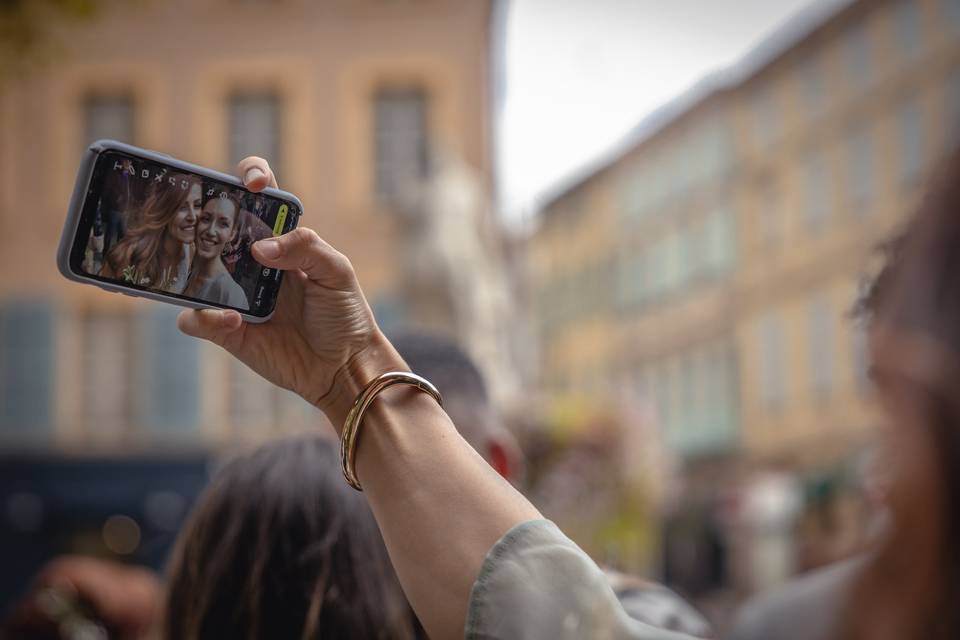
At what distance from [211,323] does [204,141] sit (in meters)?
17.3

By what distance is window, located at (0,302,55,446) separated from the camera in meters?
17.5

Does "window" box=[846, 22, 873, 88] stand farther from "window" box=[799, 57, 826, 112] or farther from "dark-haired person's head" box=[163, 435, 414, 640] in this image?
"dark-haired person's head" box=[163, 435, 414, 640]

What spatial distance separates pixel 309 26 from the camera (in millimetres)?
18688

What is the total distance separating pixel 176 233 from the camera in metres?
1.56

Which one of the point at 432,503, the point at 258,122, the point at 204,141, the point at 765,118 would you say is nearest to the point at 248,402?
the point at 204,141

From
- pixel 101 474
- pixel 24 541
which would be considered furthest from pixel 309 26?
pixel 24 541

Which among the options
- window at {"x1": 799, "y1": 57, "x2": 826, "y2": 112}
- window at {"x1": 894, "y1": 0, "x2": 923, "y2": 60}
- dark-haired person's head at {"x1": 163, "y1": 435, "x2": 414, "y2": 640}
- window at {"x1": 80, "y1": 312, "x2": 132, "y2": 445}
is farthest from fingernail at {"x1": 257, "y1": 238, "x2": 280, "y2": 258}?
window at {"x1": 799, "y1": 57, "x2": 826, "y2": 112}

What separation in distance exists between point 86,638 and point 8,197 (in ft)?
51.5

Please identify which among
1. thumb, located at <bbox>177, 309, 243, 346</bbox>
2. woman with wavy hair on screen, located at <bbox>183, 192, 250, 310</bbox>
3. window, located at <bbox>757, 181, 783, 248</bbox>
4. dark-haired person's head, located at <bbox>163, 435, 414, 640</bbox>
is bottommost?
dark-haired person's head, located at <bbox>163, 435, 414, 640</bbox>

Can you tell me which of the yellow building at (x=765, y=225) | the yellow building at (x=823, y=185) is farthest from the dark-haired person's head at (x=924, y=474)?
the yellow building at (x=823, y=185)

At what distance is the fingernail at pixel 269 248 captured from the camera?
1501 mm

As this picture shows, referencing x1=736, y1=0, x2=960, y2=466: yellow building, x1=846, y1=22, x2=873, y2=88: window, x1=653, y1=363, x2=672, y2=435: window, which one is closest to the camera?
x1=736, y1=0, x2=960, y2=466: yellow building

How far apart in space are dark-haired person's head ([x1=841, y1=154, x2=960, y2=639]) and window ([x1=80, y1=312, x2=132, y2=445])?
17.7 metres

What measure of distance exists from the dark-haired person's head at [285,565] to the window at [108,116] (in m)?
17.0
